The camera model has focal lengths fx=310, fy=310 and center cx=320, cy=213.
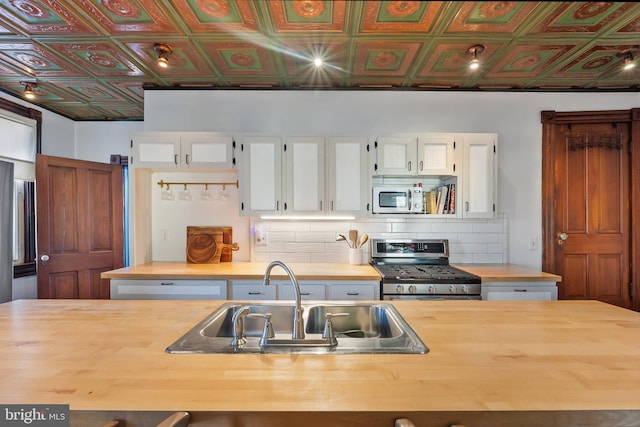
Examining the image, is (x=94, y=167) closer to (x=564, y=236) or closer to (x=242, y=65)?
(x=242, y=65)

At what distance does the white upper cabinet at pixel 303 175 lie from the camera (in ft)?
9.20

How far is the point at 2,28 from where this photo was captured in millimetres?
2131

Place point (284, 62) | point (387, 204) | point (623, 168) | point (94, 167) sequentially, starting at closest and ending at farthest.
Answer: point (284, 62), point (387, 204), point (623, 168), point (94, 167)

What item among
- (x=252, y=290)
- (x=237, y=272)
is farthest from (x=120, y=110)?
(x=252, y=290)

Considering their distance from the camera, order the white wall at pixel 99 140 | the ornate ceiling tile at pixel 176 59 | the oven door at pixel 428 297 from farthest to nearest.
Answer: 1. the white wall at pixel 99 140
2. the oven door at pixel 428 297
3. the ornate ceiling tile at pixel 176 59

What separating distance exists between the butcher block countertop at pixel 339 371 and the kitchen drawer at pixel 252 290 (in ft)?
4.03

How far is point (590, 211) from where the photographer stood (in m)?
3.09

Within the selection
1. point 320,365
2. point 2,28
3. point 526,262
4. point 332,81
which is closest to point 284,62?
point 332,81

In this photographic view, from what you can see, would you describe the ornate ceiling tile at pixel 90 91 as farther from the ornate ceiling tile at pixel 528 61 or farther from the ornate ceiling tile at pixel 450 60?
the ornate ceiling tile at pixel 528 61

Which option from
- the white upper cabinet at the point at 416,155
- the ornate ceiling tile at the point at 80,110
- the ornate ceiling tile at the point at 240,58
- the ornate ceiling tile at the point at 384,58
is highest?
the ornate ceiling tile at the point at 80,110

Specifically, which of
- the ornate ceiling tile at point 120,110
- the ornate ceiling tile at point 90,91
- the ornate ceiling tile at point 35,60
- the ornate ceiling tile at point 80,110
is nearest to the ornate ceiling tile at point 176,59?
the ornate ceiling tile at point 35,60

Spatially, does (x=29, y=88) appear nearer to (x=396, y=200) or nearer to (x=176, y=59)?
(x=176, y=59)

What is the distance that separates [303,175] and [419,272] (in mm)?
1315

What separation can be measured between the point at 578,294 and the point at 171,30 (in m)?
4.26
